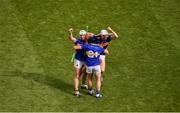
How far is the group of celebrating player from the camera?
53.6ft

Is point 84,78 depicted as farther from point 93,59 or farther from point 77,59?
point 93,59

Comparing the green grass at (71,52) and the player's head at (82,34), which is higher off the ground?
the player's head at (82,34)

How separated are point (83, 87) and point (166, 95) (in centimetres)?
276

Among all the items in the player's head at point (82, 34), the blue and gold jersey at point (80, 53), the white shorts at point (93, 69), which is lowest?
the white shorts at point (93, 69)

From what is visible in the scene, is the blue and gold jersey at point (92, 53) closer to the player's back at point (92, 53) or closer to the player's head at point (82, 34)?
the player's back at point (92, 53)

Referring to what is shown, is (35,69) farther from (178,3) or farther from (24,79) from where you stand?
(178,3)

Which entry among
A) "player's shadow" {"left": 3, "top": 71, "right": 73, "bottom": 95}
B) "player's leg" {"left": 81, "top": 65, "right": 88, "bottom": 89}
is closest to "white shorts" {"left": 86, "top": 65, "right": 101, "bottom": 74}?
"player's leg" {"left": 81, "top": 65, "right": 88, "bottom": 89}

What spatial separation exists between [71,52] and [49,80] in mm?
1915

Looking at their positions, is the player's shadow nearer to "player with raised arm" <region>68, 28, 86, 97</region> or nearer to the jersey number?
"player with raised arm" <region>68, 28, 86, 97</region>

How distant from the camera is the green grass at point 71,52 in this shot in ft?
55.6

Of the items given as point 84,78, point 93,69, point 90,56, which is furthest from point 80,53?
point 84,78

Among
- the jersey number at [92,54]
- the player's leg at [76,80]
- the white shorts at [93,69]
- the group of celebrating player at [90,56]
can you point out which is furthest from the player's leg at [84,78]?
the jersey number at [92,54]

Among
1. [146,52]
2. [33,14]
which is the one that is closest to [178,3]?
[146,52]

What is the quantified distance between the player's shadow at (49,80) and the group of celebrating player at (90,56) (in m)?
0.60
